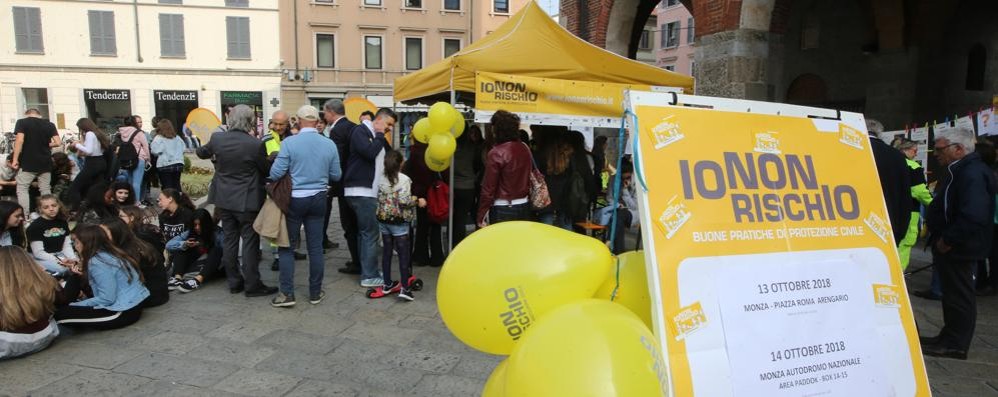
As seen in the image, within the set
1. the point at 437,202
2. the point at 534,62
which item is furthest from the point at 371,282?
the point at 534,62

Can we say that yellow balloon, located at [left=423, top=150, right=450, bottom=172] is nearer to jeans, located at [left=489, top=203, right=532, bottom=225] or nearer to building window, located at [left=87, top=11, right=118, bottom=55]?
jeans, located at [left=489, top=203, right=532, bottom=225]

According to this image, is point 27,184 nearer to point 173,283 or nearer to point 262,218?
point 173,283

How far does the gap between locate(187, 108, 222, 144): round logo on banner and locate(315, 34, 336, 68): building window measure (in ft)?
68.4

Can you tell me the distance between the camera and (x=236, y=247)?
494cm

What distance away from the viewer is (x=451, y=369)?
347cm

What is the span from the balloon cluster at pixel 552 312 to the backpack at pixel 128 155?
789 cm

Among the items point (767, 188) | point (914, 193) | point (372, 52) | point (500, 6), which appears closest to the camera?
point (767, 188)

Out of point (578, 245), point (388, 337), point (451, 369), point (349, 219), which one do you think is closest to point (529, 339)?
point (578, 245)

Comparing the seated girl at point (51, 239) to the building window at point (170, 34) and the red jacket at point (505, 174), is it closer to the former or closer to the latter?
the red jacket at point (505, 174)

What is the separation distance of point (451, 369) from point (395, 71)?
2826 centimetres

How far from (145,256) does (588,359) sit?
411 centimetres

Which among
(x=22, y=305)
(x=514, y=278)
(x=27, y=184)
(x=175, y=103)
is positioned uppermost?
(x=175, y=103)

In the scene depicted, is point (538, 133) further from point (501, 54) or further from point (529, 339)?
point (529, 339)

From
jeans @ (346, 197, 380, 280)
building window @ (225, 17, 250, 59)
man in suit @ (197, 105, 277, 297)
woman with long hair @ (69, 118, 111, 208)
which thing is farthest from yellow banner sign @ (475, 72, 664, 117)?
building window @ (225, 17, 250, 59)
